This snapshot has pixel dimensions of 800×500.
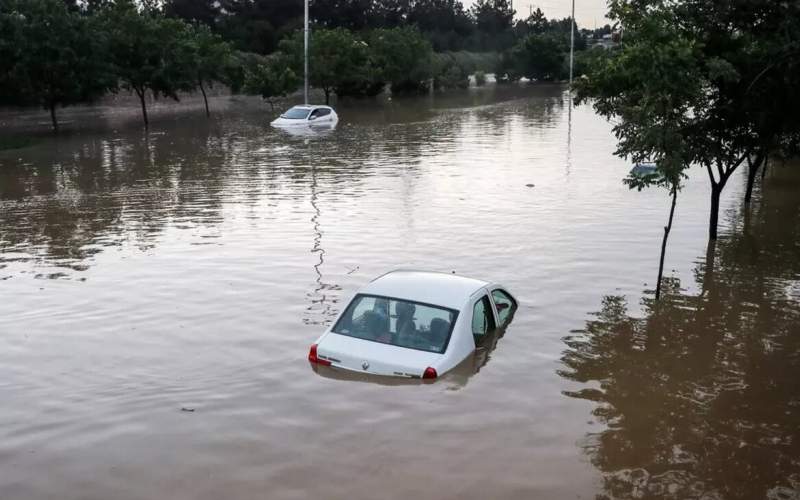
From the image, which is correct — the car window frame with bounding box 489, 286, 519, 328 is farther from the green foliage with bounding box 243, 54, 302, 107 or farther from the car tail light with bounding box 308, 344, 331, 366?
the green foliage with bounding box 243, 54, 302, 107

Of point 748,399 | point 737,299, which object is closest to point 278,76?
point 737,299

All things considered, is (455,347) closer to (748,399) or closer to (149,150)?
(748,399)

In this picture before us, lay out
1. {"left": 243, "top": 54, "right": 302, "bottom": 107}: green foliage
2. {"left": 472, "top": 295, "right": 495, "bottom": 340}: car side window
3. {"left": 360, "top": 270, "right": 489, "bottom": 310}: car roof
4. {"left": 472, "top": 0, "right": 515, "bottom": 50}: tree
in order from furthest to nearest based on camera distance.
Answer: {"left": 472, "top": 0, "right": 515, "bottom": 50}: tree < {"left": 243, "top": 54, "right": 302, "bottom": 107}: green foliage < {"left": 472, "top": 295, "right": 495, "bottom": 340}: car side window < {"left": 360, "top": 270, "right": 489, "bottom": 310}: car roof

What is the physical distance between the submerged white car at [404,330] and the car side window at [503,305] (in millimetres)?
1398

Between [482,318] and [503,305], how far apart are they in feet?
3.92

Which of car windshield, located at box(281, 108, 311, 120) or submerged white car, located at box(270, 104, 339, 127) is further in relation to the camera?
car windshield, located at box(281, 108, 311, 120)

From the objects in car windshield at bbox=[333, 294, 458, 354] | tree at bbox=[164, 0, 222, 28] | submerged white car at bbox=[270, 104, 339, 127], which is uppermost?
tree at bbox=[164, 0, 222, 28]

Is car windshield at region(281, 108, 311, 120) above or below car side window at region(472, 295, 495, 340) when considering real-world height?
above

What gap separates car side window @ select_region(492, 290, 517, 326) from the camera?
12458mm

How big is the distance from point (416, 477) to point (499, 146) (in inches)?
1230

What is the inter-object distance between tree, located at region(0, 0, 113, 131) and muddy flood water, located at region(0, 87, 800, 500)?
15.8 meters

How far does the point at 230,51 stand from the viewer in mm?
60781

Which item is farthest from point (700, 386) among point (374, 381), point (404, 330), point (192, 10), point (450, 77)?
point (192, 10)

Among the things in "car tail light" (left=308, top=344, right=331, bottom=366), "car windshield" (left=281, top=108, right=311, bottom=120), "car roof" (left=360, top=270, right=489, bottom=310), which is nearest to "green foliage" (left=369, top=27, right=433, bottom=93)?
"car windshield" (left=281, top=108, right=311, bottom=120)
